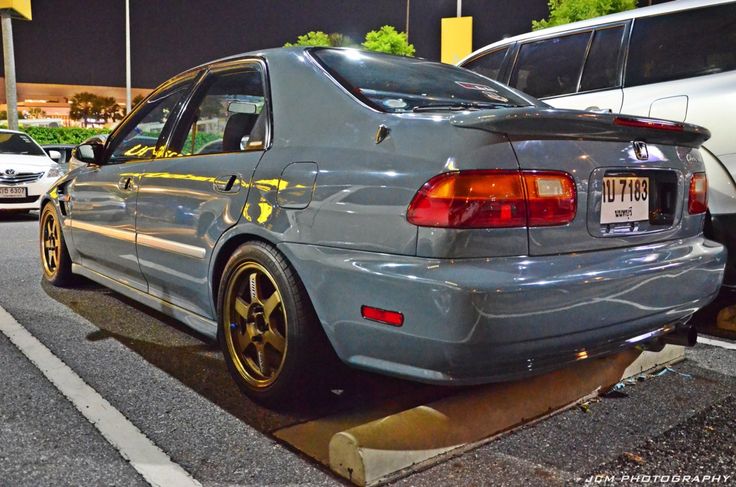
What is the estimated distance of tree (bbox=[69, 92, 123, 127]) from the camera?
61.8m

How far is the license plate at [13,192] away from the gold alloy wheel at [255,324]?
805 centimetres

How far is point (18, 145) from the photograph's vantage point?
1074 centimetres

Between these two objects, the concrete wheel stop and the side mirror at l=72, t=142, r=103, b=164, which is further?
→ the side mirror at l=72, t=142, r=103, b=164

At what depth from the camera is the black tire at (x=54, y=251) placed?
4699 mm

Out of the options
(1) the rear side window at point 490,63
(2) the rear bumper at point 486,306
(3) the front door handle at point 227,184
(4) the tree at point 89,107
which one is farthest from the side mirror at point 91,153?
(4) the tree at point 89,107

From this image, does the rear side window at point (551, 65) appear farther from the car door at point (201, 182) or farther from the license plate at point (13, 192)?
A: the license plate at point (13, 192)

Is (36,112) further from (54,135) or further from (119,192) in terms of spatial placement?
(119,192)

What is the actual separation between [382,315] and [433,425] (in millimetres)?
Answer: 430

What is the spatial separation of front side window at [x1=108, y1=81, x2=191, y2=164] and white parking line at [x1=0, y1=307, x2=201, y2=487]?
1131 millimetres

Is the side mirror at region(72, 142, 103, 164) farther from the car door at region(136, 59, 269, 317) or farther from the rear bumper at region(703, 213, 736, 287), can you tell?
the rear bumper at region(703, 213, 736, 287)

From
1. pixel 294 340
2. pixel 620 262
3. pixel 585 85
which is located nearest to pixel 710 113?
pixel 585 85

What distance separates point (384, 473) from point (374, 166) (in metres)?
0.97

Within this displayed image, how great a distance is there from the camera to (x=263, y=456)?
7.44ft

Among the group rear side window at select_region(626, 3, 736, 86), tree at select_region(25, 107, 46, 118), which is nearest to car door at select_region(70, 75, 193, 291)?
rear side window at select_region(626, 3, 736, 86)
